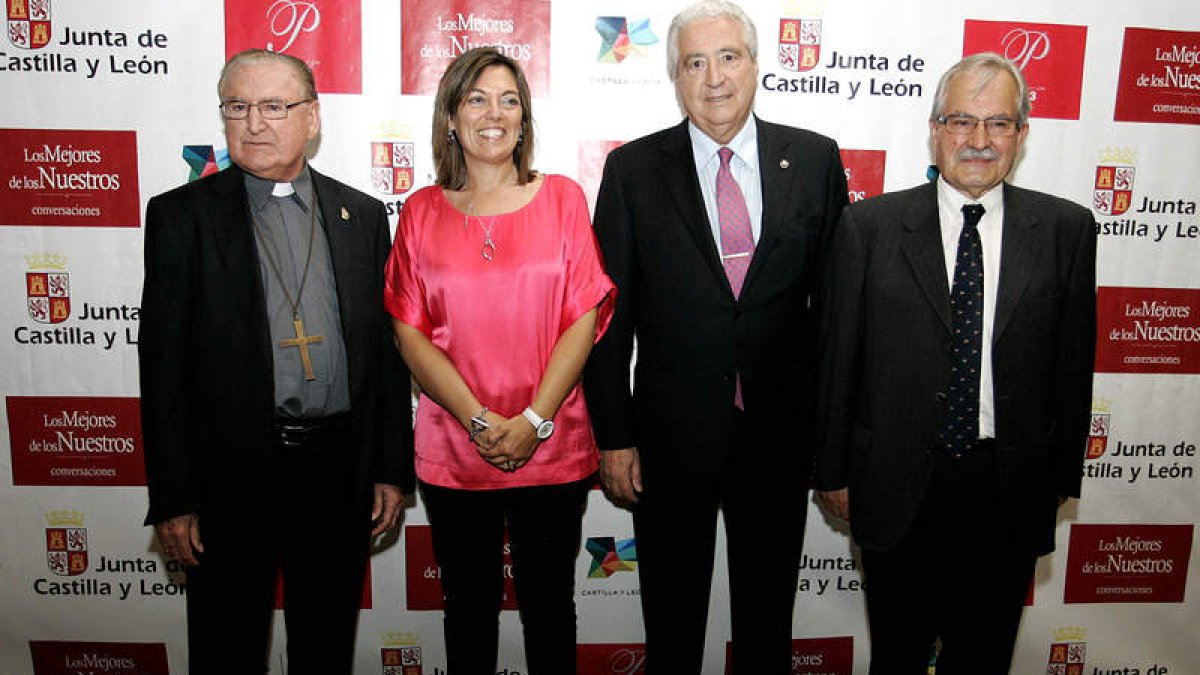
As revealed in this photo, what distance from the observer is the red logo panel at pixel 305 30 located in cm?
262

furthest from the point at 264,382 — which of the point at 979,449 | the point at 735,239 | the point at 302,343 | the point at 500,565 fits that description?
the point at 979,449

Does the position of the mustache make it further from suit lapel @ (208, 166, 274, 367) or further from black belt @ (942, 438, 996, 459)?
suit lapel @ (208, 166, 274, 367)

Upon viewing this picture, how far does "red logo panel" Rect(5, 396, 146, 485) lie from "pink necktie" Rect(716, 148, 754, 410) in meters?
2.19

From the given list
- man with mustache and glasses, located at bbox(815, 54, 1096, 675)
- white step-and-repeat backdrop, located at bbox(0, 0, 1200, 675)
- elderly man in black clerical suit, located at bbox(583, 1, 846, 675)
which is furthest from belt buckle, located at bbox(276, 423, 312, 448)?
man with mustache and glasses, located at bbox(815, 54, 1096, 675)

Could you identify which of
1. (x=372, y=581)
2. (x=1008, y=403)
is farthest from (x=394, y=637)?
(x=1008, y=403)

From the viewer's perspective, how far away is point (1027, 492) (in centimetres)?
183

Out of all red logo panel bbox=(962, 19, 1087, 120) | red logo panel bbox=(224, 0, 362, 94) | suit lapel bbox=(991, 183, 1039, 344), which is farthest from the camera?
red logo panel bbox=(962, 19, 1087, 120)

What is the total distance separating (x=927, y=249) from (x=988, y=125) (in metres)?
0.32

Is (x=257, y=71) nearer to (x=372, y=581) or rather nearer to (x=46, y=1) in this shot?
(x=46, y=1)

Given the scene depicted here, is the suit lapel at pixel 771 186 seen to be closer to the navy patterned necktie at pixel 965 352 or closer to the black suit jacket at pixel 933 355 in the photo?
the black suit jacket at pixel 933 355

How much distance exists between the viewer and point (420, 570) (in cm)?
289

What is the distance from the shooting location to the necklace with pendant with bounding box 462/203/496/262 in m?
1.94

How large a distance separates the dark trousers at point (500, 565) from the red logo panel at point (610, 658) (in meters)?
0.96

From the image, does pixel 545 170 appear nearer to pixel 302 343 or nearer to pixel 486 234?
pixel 486 234
